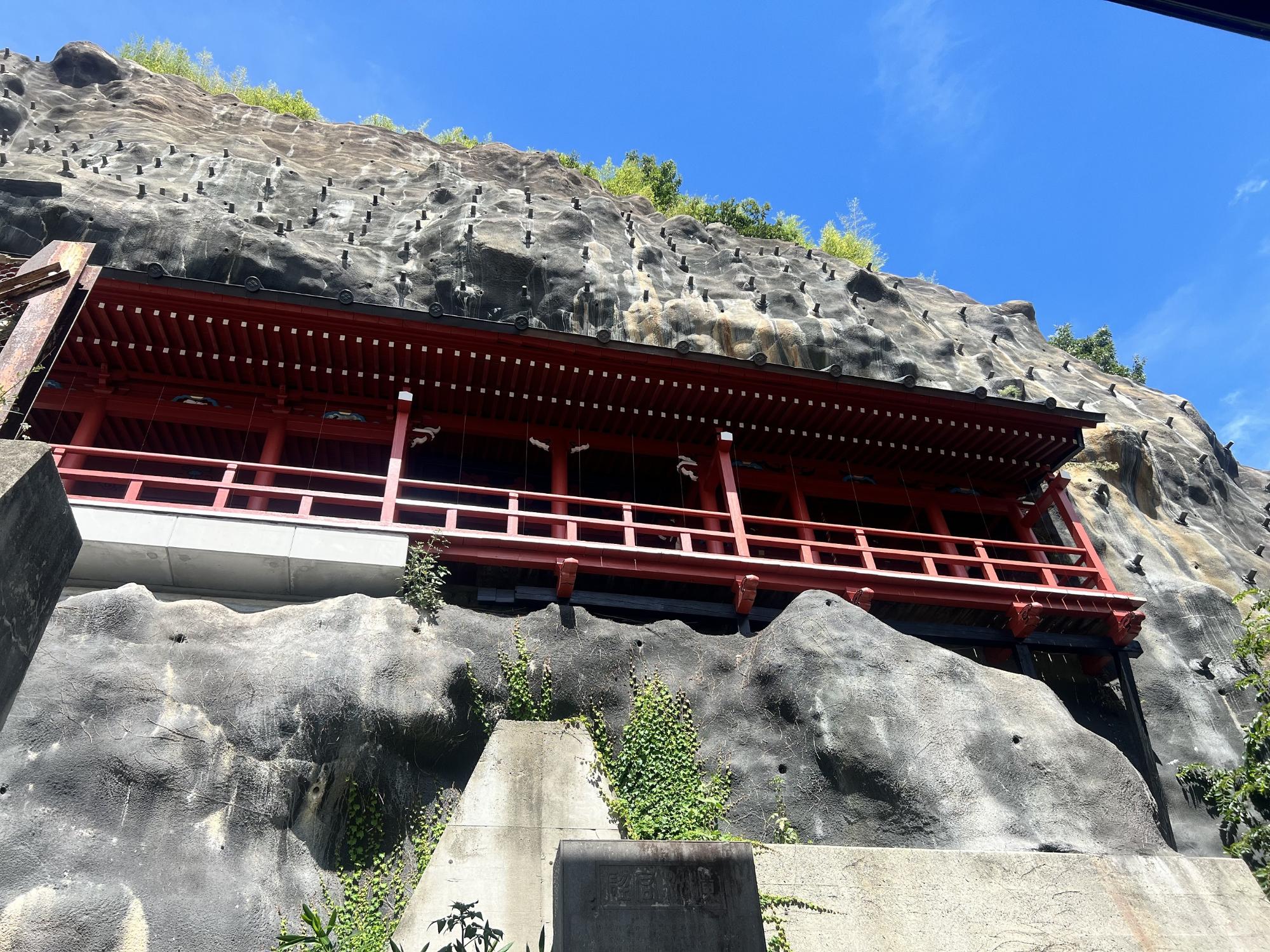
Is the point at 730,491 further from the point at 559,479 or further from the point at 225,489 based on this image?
the point at 225,489

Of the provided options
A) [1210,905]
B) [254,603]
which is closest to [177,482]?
[254,603]

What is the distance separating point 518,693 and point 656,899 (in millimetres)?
5647

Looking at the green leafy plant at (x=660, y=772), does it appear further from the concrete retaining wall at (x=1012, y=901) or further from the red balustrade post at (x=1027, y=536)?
the red balustrade post at (x=1027, y=536)

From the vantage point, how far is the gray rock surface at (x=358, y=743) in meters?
8.05

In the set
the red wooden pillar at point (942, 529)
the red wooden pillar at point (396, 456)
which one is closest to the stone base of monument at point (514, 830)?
the red wooden pillar at point (396, 456)

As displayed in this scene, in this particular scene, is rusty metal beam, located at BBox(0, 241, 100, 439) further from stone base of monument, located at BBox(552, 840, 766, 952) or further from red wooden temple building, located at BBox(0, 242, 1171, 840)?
red wooden temple building, located at BBox(0, 242, 1171, 840)

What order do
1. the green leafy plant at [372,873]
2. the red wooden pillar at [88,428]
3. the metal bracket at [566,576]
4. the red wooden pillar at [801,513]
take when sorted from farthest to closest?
the red wooden pillar at [801,513]
the red wooden pillar at [88,428]
the metal bracket at [566,576]
the green leafy plant at [372,873]

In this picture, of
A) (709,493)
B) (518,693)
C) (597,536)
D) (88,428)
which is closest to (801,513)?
(709,493)

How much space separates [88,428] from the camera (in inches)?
544

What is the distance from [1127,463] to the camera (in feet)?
64.3

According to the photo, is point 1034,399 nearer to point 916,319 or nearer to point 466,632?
point 916,319

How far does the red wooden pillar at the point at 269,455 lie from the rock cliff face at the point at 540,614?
3.09 meters

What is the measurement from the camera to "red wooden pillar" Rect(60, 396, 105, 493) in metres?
13.3

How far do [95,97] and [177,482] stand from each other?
19369 mm
